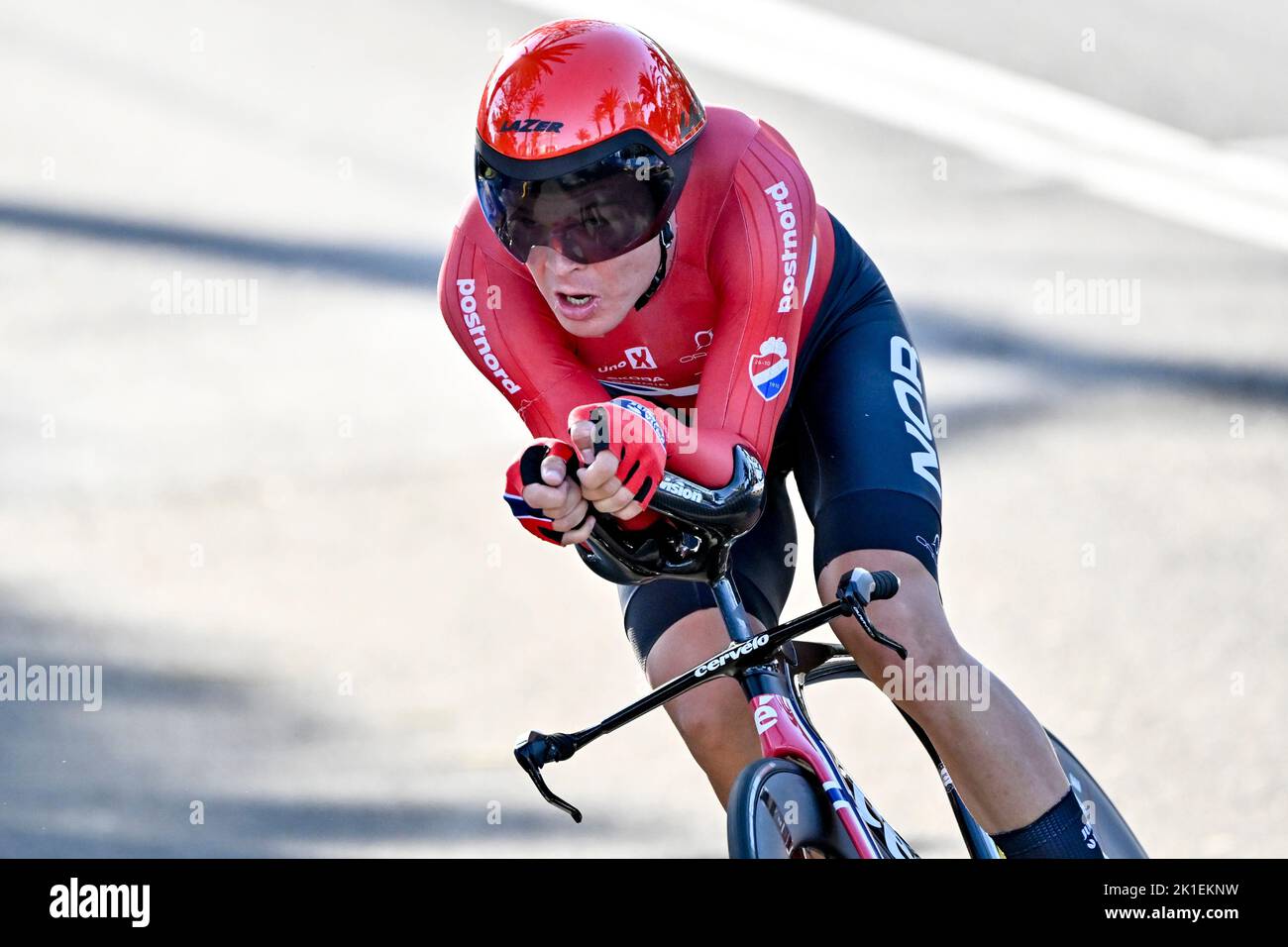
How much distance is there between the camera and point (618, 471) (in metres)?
3.24

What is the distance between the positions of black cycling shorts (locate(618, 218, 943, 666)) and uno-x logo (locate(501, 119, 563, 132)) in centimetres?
95

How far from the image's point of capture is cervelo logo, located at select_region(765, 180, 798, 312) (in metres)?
3.81

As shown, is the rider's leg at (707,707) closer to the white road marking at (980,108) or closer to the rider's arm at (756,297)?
the rider's arm at (756,297)

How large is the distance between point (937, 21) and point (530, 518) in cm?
875

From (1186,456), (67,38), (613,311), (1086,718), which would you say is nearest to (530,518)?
(613,311)

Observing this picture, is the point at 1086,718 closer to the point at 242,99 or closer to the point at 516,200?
the point at 516,200

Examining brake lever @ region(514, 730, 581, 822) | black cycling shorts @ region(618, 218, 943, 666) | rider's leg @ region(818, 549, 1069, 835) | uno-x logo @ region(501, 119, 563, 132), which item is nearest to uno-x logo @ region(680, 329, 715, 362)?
black cycling shorts @ region(618, 218, 943, 666)

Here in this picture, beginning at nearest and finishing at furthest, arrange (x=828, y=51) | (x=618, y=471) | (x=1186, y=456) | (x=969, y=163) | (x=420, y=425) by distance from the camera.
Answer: (x=618, y=471), (x=1186, y=456), (x=420, y=425), (x=969, y=163), (x=828, y=51)

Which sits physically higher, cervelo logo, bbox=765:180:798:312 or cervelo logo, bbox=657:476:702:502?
cervelo logo, bbox=765:180:798:312

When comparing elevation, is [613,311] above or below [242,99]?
below

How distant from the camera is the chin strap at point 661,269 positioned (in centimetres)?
382

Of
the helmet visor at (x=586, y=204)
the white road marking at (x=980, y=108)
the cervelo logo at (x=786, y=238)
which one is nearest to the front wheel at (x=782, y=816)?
the cervelo logo at (x=786, y=238)

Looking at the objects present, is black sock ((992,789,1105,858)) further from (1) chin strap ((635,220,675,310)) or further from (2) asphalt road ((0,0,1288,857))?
(2) asphalt road ((0,0,1288,857))

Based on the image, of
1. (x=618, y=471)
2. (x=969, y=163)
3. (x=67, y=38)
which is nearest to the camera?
(x=618, y=471)
